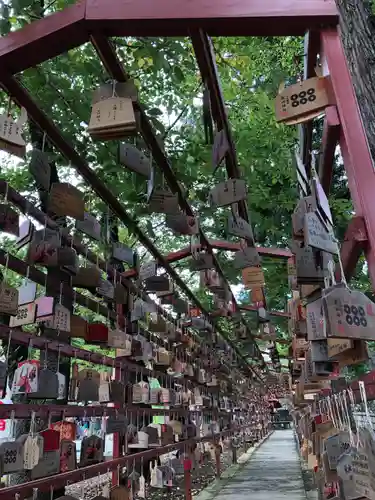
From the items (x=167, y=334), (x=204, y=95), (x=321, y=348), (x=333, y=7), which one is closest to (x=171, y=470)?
(x=167, y=334)

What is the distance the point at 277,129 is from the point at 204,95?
10.9 ft

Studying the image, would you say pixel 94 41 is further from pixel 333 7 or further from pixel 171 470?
pixel 171 470

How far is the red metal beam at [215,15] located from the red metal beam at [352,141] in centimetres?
10

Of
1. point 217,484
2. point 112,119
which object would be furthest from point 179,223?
point 217,484

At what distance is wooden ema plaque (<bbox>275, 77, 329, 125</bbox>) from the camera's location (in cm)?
170

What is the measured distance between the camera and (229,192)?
2.80 metres

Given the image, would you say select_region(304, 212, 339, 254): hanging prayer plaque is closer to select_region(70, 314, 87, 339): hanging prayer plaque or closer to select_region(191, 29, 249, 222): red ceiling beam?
select_region(191, 29, 249, 222): red ceiling beam

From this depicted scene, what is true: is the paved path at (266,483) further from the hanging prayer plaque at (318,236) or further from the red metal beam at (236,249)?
the hanging prayer plaque at (318,236)

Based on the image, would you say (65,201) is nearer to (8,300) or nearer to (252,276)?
(8,300)

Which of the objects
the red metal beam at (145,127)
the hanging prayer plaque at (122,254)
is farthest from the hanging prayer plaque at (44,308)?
the hanging prayer plaque at (122,254)

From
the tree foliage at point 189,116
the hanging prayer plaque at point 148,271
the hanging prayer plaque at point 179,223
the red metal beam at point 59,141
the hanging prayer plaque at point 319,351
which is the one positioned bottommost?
the hanging prayer plaque at point 319,351

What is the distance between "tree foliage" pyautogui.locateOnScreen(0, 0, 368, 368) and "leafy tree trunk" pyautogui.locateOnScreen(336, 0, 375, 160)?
118 cm

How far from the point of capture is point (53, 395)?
9.17ft

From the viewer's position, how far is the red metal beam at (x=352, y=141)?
1.50 meters
